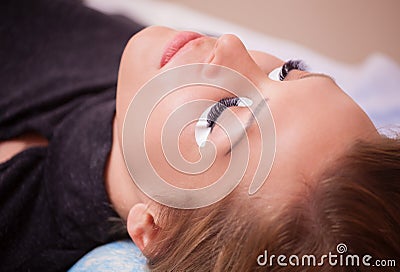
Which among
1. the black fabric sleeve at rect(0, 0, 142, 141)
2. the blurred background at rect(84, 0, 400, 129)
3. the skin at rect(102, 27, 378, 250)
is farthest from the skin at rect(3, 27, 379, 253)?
the blurred background at rect(84, 0, 400, 129)

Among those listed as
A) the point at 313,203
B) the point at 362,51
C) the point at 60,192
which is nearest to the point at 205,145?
the point at 313,203

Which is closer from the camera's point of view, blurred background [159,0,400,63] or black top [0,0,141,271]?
black top [0,0,141,271]

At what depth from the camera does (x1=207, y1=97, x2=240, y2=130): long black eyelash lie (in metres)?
0.69

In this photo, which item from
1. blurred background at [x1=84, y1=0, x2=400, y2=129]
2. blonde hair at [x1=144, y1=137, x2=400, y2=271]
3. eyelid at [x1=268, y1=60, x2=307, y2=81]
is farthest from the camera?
blurred background at [x1=84, y1=0, x2=400, y2=129]

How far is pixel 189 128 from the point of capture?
0.70 m

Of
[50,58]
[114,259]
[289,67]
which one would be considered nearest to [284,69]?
[289,67]

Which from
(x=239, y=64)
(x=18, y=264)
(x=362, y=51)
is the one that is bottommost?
(x=18, y=264)

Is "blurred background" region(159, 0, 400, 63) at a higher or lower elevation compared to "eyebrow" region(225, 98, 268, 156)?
lower

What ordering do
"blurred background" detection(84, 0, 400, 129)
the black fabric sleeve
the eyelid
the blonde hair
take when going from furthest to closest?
"blurred background" detection(84, 0, 400, 129)
the black fabric sleeve
the eyelid
the blonde hair

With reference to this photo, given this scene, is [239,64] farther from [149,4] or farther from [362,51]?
[362,51]

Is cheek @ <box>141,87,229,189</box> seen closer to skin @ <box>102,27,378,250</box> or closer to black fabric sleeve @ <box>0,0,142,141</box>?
skin @ <box>102,27,378,250</box>

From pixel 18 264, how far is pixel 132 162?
0.77 feet

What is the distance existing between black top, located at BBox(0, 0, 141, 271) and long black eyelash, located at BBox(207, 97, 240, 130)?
8.2 inches

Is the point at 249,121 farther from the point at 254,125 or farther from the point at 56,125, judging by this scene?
the point at 56,125
